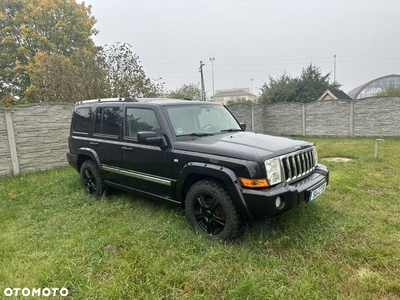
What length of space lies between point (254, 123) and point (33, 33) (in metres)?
14.8

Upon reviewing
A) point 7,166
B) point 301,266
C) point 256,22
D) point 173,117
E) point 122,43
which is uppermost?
point 256,22

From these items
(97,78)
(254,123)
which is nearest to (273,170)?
(97,78)

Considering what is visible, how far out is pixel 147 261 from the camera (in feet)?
8.91

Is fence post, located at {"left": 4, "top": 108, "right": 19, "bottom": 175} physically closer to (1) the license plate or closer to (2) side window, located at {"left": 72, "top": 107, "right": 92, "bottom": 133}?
(2) side window, located at {"left": 72, "top": 107, "right": 92, "bottom": 133}

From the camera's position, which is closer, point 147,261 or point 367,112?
point 147,261

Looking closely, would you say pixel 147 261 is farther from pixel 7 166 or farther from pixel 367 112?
pixel 367 112

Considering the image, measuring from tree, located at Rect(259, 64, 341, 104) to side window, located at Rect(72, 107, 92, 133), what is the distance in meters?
22.5

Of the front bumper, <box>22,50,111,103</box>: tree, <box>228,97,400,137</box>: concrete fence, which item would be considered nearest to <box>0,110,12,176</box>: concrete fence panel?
<box>22,50,111,103</box>: tree

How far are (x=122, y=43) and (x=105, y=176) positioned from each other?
8.23 m

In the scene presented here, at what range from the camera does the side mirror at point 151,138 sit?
322 cm

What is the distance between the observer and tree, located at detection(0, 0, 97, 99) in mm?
16562

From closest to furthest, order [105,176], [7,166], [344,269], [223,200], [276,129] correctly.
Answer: [344,269] → [223,200] → [105,176] → [7,166] → [276,129]

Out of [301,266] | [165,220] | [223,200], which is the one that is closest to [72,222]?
[165,220]

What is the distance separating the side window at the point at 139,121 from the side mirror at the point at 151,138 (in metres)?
0.17
